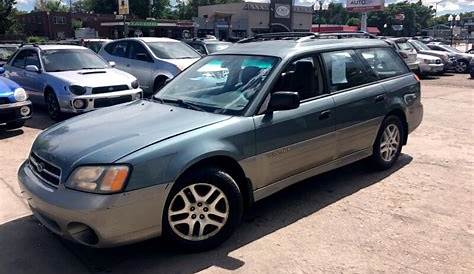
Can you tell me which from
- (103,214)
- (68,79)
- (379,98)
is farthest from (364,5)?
(103,214)

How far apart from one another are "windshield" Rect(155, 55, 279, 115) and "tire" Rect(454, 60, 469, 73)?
1959cm

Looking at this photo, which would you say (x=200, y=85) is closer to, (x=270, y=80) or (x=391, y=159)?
(x=270, y=80)

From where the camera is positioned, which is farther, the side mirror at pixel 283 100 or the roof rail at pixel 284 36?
the roof rail at pixel 284 36

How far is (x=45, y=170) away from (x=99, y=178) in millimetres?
652

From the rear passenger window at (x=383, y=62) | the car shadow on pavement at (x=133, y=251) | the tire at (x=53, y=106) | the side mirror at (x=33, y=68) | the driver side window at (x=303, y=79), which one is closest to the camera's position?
the car shadow on pavement at (x=133, y=251)

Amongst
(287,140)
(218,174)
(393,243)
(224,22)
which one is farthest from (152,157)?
(224,22)

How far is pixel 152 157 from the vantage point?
3396 mm

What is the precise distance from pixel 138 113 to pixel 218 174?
3.56 feet

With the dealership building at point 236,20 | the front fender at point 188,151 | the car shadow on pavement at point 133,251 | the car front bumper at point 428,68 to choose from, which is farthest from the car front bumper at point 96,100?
the dealership building at point 236,20

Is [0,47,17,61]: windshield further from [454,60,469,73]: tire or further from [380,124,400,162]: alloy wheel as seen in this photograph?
[454,60,469,73]: tire

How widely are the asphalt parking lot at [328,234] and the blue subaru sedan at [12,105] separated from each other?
2.11m

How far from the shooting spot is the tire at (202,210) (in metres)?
3.57

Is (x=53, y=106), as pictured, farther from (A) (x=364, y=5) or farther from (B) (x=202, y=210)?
(A) (x=364, y=5)

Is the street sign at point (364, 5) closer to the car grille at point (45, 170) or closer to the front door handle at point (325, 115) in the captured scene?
the front door handle at point (325, 115)
